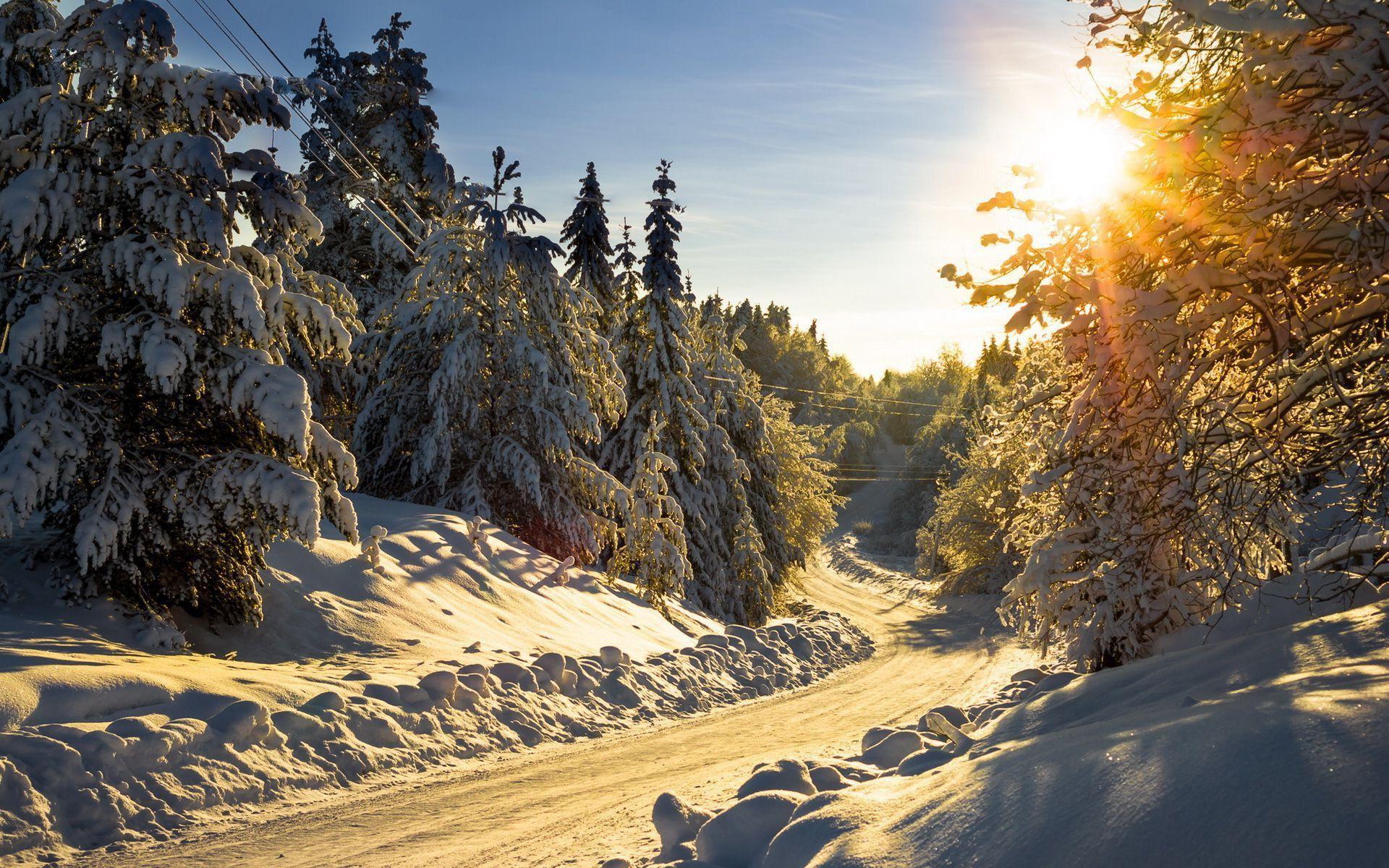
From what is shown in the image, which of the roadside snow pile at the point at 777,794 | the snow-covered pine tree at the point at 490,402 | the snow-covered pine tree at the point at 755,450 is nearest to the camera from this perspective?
the roadside snow pile at the point at 777,794

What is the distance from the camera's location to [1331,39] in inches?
170

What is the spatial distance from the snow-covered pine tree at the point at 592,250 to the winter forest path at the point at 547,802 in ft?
62.1

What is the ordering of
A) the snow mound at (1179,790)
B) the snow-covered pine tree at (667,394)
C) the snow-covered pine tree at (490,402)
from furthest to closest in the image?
1. the snow-covered pine tree at (667,394)
2. the snow-covered pine tree at (490,402)
3. the snow mound at (1179,790)

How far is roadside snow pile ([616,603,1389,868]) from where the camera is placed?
10.8 feet

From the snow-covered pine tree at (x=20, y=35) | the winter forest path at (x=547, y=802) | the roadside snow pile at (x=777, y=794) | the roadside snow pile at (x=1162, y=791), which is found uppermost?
the snow-covered pine tree at (x=20, y=35)

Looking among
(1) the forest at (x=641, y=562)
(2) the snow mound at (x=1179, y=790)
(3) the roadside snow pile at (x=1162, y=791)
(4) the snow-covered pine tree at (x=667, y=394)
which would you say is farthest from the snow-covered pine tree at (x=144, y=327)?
(4) the snow-covered pine tree at (x=667, y=394)

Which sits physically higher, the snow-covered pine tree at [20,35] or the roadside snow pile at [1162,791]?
the snow-covered pine tree at [20,35]

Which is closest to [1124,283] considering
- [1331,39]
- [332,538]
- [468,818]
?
[1331,39]

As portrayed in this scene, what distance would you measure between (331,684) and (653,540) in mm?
10696

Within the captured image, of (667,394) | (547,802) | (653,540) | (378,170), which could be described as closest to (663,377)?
(667,394)

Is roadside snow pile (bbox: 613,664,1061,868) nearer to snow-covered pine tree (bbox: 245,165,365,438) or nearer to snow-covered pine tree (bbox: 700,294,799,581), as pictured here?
snow-covered pine tree (bbox: 245,165,365,438)

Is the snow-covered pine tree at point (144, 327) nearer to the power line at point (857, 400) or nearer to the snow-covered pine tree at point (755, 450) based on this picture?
the power line at point (857, 400)

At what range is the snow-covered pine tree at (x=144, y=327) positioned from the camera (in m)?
8.80

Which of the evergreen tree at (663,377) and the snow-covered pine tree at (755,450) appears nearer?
the evergreen tree at (663,377)
